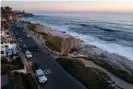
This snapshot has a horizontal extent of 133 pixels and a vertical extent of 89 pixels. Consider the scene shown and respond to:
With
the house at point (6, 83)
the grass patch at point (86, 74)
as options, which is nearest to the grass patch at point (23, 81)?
the house at point (6, 83)

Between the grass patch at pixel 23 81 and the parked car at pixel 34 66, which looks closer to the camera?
the grass patch at pixel 23 81

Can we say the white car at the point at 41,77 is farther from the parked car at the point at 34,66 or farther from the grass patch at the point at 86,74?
the grass patch at the point at 86,74

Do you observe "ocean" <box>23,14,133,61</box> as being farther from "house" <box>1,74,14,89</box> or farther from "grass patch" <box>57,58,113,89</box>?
"house" <box>1,74,14,89</box>

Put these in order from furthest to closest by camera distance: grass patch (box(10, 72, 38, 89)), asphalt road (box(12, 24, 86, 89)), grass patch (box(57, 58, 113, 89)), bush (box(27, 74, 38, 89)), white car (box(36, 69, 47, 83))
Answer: white car (box(36, 69, 47, 83)) < grass patch (box(57, 58, 113, 89)) < asphalt road (box(12, 24, 86, 89)) < bush (box(27, 74, 38, 89)) < grass patch (box(10, 72, 38, 89))

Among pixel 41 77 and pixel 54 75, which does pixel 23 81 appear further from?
pixel 54 75

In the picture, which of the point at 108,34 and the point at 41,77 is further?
the point at 108,34

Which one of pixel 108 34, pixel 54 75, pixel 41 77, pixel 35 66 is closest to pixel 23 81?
pixel 41 77

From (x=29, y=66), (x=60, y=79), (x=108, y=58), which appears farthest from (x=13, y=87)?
(x=108, y=58)

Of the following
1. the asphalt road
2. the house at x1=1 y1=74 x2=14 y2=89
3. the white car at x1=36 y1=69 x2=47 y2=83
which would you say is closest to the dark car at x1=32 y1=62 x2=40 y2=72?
the asphalt road

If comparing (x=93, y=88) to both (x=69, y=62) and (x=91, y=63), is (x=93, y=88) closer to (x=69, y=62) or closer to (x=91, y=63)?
(x=69, y=62)
